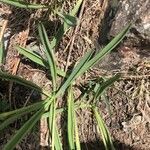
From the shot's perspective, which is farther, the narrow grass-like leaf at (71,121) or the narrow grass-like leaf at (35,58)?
the narrow grass-like leaf at (35,58)

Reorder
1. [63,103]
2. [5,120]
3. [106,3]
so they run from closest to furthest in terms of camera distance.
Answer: [5,120]
[63,103]
[106,3]

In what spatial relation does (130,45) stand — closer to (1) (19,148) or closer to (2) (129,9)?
(2) (129,9)

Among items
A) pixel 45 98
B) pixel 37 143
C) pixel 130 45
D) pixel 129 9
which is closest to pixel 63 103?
pixel 45 98

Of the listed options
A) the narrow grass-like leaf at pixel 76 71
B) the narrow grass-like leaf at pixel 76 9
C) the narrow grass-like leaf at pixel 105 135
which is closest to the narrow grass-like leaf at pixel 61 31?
the narrow grass-like leaf at pixel 76 9

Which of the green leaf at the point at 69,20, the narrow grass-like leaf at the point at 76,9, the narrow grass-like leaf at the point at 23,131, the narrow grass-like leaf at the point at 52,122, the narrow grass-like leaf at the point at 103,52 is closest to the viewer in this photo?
the narrow grass-like leaf at the point at 23,131

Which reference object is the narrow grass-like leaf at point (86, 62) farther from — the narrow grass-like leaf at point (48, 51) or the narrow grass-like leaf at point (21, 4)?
the narrow grass-like leaf at point (21, 4)

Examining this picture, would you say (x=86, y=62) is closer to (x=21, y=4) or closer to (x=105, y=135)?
(x=105, y=135)

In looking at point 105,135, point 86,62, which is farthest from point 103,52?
point 105,135
